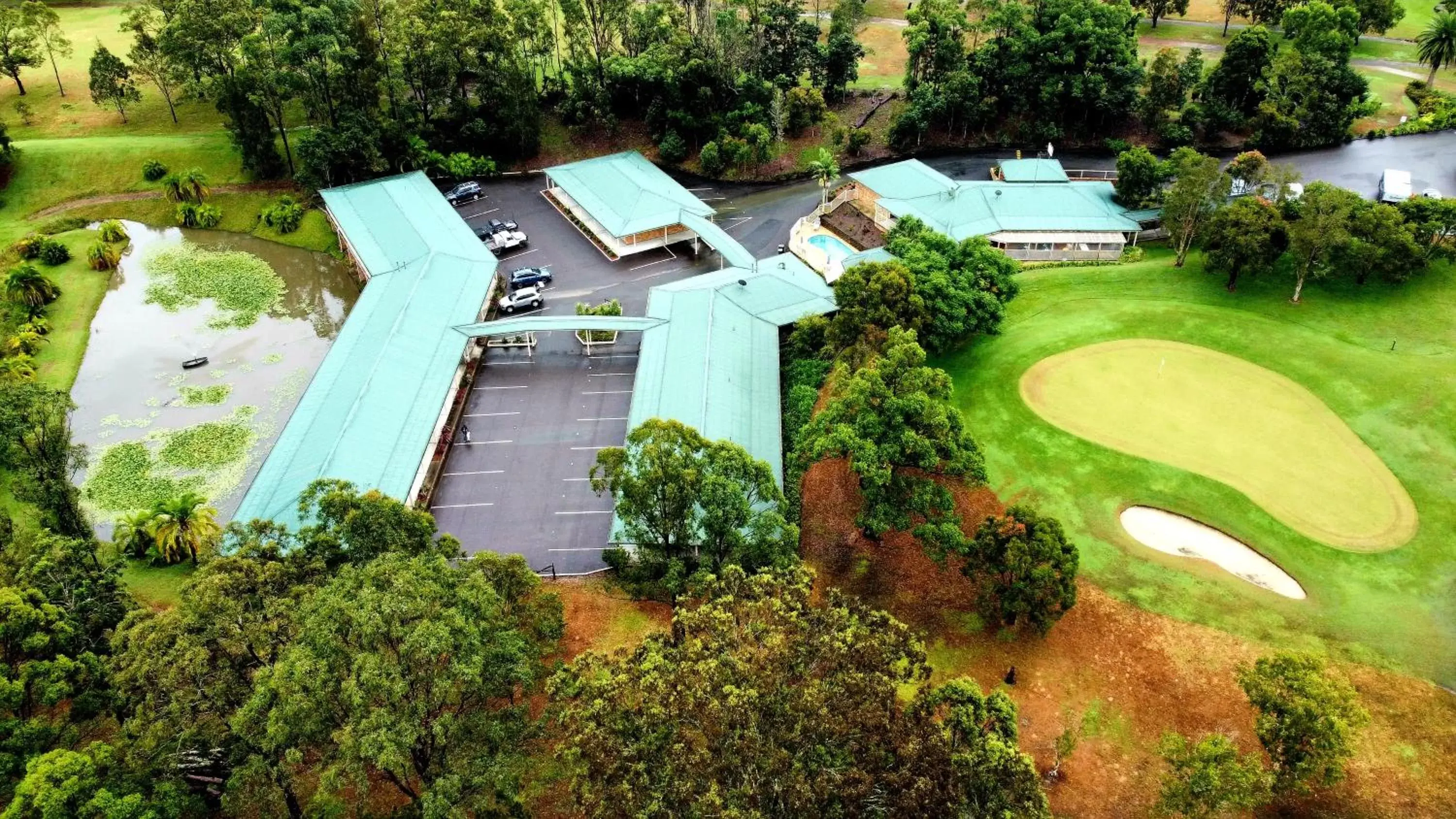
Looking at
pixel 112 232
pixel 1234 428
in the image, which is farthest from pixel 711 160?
pixel 112 232

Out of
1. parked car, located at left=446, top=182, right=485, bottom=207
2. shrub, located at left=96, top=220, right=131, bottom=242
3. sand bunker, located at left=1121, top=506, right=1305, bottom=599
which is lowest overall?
sand bunker, located at left=1121, top=506, right=1305, bottom=599

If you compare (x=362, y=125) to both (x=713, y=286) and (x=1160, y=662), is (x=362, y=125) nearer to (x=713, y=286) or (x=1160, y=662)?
(x=713, y=286)

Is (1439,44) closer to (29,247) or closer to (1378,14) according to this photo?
(1378,14)

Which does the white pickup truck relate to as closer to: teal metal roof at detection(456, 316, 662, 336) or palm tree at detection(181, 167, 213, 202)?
teal metal roof at detection(456, 316, 662, 336)

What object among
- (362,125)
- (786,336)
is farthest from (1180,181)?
(362,125)

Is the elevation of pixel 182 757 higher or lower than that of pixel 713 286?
lower

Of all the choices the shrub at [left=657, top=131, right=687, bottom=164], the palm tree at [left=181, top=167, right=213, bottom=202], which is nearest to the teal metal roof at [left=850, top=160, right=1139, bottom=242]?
the shrub at [left=657, top=131, right=687, bottom=164]
